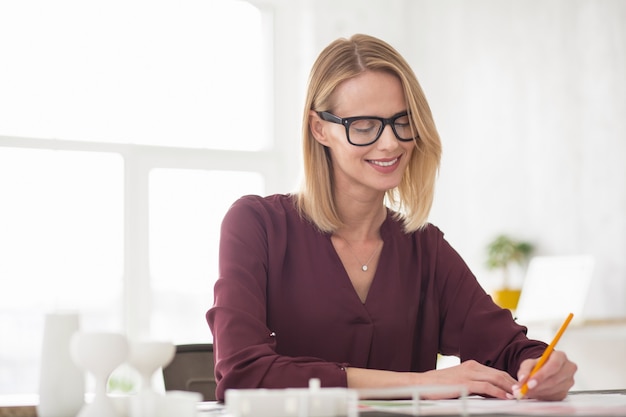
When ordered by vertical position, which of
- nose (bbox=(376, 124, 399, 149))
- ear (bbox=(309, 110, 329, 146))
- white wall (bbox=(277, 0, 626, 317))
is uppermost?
white wall (bbox=(277, 0, 626, 317))

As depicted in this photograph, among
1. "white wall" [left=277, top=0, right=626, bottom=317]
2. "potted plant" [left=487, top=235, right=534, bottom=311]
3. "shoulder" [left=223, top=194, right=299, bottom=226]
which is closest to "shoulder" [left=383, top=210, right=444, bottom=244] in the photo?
"shoulder" [left=223, top=194, right=299, bottom=226]

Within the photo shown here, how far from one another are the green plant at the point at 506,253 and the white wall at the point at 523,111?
0.09 metres

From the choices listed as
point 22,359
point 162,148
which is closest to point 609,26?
point 162,148

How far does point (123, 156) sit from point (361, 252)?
171 inches

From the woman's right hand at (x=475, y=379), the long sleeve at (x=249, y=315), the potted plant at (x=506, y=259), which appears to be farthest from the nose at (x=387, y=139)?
the potted plant at (x=506, y=259)

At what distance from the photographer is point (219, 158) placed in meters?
6.41

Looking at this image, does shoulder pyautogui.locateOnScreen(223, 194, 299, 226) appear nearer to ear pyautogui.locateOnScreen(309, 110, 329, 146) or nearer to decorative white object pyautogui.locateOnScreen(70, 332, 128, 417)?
ear pyautogui.locateOnScreen(309, 110, 329, 146)

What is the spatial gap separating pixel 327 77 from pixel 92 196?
4308 mm

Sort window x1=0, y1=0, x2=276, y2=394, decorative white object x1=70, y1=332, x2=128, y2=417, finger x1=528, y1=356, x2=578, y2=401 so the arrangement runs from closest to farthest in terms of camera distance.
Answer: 1. decorative white object x1=70, y1=332, x2=128, y2=417
2. finger x1=528, y1=356, x2=578, y2=401
3. window x1=0, y1=0, x2=276, y2=394

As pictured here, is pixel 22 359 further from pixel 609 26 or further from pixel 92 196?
pixel 609 26

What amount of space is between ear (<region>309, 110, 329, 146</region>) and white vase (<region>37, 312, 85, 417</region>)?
971 mm

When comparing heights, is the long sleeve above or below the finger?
above

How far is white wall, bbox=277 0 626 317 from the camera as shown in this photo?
5.32 m

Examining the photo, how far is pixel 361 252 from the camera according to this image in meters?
2.02
